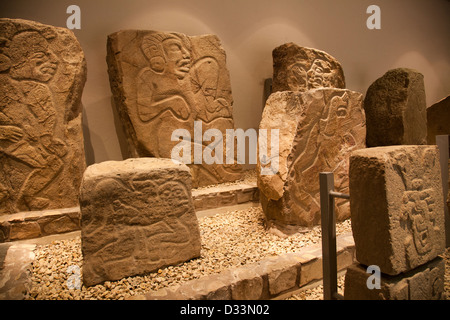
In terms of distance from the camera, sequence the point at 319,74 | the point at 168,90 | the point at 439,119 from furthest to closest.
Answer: the point at 439,119
the point at 319,74
the point at 168,90

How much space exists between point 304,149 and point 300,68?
1.98 m

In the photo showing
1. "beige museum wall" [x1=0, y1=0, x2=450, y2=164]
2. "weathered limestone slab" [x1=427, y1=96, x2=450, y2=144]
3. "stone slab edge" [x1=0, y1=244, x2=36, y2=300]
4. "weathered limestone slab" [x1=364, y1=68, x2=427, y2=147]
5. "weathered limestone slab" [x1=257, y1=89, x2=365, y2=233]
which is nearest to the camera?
"stone slab edge" [x1=0, y1=244, x2=36, y2=300]

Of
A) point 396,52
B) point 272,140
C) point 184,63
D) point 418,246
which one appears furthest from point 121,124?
point 396,52

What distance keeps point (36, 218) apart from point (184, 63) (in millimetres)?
2224

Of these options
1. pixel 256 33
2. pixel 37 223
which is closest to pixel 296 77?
pixel 256 33

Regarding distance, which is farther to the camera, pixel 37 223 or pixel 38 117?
pixel 38 117

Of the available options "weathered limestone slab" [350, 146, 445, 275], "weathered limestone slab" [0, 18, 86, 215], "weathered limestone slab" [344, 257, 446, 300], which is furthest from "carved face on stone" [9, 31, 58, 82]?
"weathered limestone slab" [344, 257, 446, 300]

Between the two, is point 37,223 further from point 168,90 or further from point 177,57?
point 177,57

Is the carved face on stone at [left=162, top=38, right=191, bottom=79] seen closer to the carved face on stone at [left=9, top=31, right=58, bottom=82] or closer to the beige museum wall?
the beige museum wall

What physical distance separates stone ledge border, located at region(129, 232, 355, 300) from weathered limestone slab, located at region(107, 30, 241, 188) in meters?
1.78

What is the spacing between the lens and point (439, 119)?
5227 mm

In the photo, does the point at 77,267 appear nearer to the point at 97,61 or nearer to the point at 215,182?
the point at 215,182

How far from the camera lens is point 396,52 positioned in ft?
22.4

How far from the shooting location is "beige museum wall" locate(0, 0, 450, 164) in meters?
3.79
